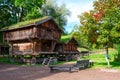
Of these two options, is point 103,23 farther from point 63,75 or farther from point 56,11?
point 56,11

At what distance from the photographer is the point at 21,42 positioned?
1487 inches

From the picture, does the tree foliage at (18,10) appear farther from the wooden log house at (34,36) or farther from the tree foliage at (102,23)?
the tree foliage at (102,23)

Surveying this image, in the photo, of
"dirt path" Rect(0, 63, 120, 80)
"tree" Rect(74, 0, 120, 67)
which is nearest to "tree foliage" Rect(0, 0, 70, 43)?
"tree" Rect(74, 0, 120, 67)

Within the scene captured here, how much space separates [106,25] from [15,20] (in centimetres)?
3385

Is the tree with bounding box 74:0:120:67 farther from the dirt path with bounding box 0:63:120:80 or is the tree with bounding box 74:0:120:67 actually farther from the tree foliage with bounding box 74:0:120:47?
the dirt path with bounding box 0:63:120:80

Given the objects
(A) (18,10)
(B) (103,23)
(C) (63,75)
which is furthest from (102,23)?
(A) (18,10)

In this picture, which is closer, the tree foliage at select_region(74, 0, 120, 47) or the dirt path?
the dirt path

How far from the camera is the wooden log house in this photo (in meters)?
33.3

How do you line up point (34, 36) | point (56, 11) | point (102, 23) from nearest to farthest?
1. point (102, 23)
2. point (34, 36)
3. point (56, 11)

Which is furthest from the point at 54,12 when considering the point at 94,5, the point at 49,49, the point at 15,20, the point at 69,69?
the point at 69,69

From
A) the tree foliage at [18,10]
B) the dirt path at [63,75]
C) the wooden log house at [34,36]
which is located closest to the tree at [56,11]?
the tree foliage at [18,10]

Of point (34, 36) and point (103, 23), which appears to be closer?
point (103, 23)

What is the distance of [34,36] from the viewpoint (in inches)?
1283

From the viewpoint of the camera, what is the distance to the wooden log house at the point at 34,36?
33281mm
